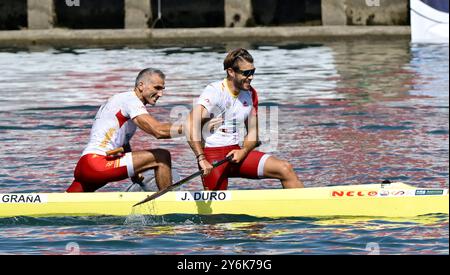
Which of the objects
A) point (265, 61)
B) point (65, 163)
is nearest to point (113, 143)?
point (65, 163)

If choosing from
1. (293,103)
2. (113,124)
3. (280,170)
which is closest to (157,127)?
(113,124)

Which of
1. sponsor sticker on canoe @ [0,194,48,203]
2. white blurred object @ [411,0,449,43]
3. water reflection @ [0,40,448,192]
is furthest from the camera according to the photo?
white blurred object @ [411,0,449,43]

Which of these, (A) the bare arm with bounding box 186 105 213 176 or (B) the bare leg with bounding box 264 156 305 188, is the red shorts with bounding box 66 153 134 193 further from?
(B) the bare leg with bounding box 264 156 305 188

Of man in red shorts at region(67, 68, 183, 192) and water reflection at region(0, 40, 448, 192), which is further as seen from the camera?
water reflection at region(0, 40, 448, 192)

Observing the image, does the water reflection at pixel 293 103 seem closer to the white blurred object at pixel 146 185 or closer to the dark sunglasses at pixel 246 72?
the white blurred object at pixel 146 185

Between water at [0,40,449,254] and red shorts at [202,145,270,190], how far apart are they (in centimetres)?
48

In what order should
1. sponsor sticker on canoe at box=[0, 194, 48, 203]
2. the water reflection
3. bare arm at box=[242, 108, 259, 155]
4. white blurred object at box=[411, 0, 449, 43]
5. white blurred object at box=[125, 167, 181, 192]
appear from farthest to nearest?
white blurred object at box=[411, 0, 449, 43] → the water reflection → white blurred object at box=[125, 167, 181, 192] → sponsor sticker on canoe at box=[0, 194, 48, 203] → bare arm at box=[242, 108, 259, 155]

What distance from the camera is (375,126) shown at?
72.8 feet

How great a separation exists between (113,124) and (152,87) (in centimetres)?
60

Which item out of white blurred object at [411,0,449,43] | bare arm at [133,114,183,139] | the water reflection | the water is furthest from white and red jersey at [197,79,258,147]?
white blurred object at [411,0,449,43]

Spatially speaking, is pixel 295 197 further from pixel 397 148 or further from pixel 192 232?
pixel 397 148

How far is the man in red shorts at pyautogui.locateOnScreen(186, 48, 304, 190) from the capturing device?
1367 centimetres

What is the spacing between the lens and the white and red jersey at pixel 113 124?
13898mm

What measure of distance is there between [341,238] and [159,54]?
74.2 ft
